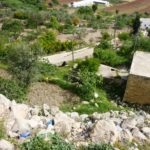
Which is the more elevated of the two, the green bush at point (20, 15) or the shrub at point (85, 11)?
the green bush at point (20, 15)

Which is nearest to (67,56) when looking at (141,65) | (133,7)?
(141,65)

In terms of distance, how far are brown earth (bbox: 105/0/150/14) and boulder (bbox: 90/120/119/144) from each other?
3831 centimetres

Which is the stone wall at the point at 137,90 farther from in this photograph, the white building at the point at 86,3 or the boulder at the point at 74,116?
the white building at the point at 86,3

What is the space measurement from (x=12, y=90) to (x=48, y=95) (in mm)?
2316

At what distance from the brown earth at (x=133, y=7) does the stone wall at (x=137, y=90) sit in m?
32.0

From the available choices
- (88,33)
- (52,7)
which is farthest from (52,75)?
(52,7)

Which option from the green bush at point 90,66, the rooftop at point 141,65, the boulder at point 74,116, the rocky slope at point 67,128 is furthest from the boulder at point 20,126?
the green bush at point 90,66

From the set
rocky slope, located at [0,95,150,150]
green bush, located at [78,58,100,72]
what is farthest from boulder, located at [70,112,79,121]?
green bush, located at [78,58,100,72]

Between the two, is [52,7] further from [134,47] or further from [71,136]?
[71,136]

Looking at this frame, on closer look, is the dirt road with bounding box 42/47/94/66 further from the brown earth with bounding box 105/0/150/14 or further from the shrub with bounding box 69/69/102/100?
the brown earth with bounding box 105/0/150/14

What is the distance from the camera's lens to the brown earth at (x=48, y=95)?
49.4 feet

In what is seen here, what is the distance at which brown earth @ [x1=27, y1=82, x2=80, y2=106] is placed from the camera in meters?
15.1

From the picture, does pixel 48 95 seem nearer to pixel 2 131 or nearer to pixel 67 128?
pixel 67 128

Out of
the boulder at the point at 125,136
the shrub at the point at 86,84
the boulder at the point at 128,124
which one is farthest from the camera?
the shrub at the point at 86,84
